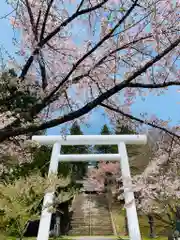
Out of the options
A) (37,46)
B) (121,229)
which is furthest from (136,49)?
(121,229)

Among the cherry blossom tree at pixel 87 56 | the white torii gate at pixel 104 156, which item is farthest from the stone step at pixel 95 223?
the cherry blossom tree at pixel 87 56

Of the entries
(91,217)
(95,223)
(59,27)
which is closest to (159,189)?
(59,27)

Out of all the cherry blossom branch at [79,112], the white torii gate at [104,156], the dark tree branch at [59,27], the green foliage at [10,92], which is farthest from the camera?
the white torii gate at [104,156]

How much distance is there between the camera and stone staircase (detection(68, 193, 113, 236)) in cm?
1902

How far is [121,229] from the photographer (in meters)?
18.6

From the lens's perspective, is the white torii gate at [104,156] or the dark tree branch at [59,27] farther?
the white torii gate at [104,156]

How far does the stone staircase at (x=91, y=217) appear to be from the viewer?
1902 centimetres

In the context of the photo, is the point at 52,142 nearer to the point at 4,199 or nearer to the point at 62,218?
the point at 4,199

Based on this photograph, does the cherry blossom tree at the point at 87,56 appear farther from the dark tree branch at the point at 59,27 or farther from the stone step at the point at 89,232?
the stone step at the point at 89,232

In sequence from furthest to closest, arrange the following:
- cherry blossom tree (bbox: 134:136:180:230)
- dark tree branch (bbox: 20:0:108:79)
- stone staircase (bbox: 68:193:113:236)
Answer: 1. stone staircase (bbox: 68:193:113:236)
2. cherry blossom tree (bbox: 134:136:180:230)
3. dark tree branch (bbox: 20:0:108:79)

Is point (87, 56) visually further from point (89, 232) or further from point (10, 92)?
point (89, 232)

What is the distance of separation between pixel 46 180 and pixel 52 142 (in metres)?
6.24

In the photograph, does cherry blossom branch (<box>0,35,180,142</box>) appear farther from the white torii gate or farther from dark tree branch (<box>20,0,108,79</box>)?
the white torii gate

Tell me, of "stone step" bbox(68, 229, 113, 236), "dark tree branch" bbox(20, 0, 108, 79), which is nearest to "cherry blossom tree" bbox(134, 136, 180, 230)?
"stone step" bbox(68, 229, 113, 236)
